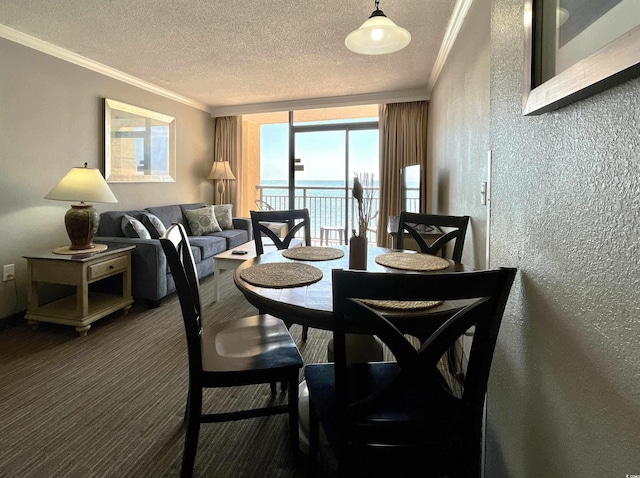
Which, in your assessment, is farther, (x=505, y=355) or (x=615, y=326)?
(x=505, y=355)

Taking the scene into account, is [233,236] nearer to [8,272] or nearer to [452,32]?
[8,272]

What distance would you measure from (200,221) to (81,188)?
1.93m

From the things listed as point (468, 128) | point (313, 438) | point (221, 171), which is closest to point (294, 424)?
point (313, 438)

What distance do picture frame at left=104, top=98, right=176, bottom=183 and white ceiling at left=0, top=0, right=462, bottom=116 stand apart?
0.41 metres

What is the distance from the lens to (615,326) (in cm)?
58

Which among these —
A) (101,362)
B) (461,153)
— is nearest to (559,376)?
(461,153)

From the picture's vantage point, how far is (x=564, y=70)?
73 cm

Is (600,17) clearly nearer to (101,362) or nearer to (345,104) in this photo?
(101,362)

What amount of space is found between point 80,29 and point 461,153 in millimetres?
3127

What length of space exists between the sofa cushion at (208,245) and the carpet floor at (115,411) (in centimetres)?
132

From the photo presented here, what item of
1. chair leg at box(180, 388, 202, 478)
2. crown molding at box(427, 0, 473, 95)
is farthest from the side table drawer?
crown molding at box(427, 0, 473, 95)

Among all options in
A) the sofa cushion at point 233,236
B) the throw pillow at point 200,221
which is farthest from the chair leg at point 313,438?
the throw pillow at point 200,221

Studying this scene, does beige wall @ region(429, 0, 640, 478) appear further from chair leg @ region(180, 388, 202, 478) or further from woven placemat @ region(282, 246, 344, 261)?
chair leg @ region(180, 388, 202, 478)

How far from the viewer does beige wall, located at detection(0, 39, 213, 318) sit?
2902 mm
